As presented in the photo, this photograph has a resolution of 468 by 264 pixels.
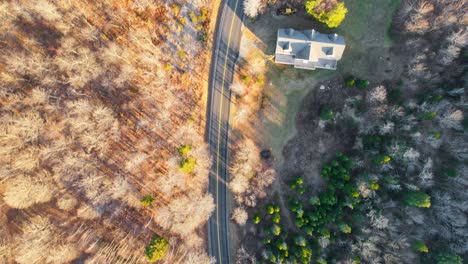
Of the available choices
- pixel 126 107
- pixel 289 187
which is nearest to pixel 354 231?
pixel 289 187

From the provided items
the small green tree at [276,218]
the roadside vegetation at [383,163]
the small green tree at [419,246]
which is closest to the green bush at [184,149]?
the roadside vegetation at [383,163]

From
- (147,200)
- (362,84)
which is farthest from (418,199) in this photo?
(147,200)

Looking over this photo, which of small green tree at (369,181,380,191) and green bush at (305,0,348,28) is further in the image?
small green tree at (369,181,380,191)

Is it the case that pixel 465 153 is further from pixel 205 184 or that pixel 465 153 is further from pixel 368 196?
pixel 205 184

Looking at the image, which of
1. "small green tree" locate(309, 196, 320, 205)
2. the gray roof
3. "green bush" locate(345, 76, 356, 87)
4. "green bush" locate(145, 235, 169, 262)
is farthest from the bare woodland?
"green bush" locate(345, 76, 356, 87)

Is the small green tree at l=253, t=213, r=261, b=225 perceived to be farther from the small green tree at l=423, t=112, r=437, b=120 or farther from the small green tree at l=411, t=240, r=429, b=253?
the small green tree at l=423, t=112, r=437, b=120

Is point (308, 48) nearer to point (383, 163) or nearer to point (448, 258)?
point (383, 163)
